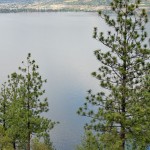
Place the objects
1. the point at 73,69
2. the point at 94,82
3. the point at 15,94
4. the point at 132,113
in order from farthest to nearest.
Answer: the point at 73,69 → the point at 94,82 → the point at 15,94 → the point at 132,113

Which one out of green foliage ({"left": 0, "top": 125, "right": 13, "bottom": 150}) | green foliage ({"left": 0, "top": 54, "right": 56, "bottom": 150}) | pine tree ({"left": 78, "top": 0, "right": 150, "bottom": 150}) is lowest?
green foliage ({"left": 0, "top": 125, "right": 13, "bottom": 150})

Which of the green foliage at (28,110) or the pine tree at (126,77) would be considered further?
the green foliage at (28,110)

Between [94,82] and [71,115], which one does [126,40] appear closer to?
[71,115]

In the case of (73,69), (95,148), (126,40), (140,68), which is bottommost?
(73,69)

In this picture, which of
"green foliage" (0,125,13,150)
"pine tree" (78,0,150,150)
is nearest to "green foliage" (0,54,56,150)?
"green foliage" (0,125,13,150)

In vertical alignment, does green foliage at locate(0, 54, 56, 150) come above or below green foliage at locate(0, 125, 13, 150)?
above

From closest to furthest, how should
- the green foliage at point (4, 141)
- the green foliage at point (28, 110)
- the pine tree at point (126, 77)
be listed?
1. the pine tree at point (126, 77)
2. the green foliage at point (28, 110)
3. the green foliage at point (4, 141)

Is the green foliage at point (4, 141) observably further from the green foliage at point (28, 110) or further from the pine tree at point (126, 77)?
the pine tree at point (126, 77)

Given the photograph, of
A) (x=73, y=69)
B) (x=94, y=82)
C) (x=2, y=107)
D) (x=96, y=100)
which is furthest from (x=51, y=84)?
(x=96, y=100)

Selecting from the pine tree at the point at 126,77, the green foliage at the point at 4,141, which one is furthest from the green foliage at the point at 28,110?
the pine tree at the point at 126,77

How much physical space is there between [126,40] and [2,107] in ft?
90.0

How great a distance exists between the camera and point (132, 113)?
88.2 feet

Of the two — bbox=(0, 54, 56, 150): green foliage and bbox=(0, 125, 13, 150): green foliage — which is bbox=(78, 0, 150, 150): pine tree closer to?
bbox=(0, 54, 56, 150): green foliage

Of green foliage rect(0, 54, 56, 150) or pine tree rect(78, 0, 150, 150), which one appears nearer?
pine tree rect(78, 0, 150, 150)
